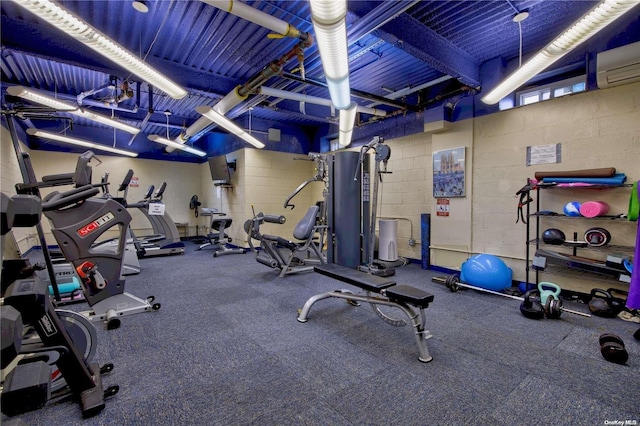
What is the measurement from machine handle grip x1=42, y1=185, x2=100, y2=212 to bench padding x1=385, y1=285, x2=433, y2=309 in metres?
2.50

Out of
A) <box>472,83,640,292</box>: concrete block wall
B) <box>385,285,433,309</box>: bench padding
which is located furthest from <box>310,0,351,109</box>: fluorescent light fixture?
<box>472,83,640,292</box>: concrete block wall

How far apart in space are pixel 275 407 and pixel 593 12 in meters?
3.48

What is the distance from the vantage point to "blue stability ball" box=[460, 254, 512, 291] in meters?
3.73

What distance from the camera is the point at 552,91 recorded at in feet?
13.0

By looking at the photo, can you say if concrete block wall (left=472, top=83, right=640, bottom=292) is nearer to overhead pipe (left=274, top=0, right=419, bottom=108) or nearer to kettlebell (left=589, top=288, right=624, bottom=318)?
kettlebell (left=589, top=288, right=624, bottom=318)

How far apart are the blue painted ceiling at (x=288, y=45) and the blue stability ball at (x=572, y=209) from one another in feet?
6.03

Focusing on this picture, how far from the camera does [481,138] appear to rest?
449cm

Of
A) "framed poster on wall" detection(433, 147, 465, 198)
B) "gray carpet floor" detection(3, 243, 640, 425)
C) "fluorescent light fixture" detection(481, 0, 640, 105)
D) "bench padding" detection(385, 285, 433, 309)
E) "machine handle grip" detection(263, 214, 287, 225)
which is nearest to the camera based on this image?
"gray carpet floor" detection(3, 243, 640, 425)

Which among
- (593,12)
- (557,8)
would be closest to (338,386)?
(593,12)

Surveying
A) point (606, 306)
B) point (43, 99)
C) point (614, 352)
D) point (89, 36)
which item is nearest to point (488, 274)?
A: point (606, 306)

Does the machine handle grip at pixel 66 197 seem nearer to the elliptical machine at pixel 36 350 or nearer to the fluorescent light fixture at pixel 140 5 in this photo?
the elliptical machine at pixel 36 350

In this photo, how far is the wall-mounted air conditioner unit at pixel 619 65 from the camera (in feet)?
9.85

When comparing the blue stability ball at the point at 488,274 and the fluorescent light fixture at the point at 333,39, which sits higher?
the fluorescent light fixture at the point at 333,39

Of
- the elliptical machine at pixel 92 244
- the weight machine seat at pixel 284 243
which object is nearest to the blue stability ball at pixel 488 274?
the weight machine seat at pixel 284 243
